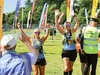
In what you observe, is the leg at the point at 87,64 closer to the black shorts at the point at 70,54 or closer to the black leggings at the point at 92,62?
the black leggings at the point at 92,62

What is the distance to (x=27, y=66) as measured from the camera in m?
3.93

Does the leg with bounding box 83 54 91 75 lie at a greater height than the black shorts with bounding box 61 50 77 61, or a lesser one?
lesser

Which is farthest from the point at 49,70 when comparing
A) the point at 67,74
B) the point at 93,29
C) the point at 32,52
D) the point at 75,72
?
the point at 32,52

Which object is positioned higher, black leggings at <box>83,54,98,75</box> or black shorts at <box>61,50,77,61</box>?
black shorts at <box>61,50,77,61</box>

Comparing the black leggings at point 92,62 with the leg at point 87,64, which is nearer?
the black leggings at point 92,62

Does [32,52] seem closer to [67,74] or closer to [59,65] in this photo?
[67,74]

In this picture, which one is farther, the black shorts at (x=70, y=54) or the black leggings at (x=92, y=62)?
the black shorts at (x=70, y=54)

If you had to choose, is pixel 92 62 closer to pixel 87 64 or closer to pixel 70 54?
pixel 87 64

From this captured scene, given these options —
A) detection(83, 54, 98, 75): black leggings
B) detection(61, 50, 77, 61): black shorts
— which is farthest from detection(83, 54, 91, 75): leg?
detection(61, 50, 77, 61): black shorts

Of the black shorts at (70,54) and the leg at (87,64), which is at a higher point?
the black shorts at (70,54)

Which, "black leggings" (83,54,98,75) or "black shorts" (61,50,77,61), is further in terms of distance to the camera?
"black shorts" (61,50,77,61)

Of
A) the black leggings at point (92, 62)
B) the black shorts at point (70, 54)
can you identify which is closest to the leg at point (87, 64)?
the black leggings at point (92, 62)

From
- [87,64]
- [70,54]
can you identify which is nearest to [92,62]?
[87,64]

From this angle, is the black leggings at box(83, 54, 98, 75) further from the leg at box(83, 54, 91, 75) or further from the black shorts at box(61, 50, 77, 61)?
the black shorts at box(61, 50, 77, 61)
